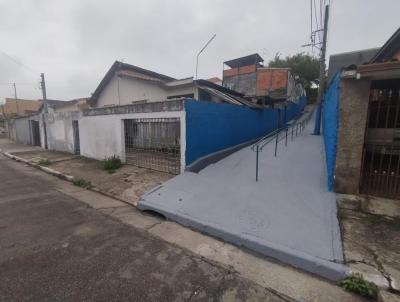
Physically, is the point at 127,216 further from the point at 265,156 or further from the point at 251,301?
the point at 265,156

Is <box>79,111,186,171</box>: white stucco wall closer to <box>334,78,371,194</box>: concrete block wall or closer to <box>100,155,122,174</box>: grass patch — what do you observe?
<box>100,155,122,174</box>: grass patch

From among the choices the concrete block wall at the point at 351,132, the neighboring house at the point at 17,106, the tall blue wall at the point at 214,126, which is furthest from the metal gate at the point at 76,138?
the neighboring house at the point at 17,106

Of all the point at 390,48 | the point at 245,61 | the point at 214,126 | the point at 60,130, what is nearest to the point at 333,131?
the point at 214,126

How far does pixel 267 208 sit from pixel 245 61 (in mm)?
23361

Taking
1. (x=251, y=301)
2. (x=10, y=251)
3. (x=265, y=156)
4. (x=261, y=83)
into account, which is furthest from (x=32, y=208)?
(x=261, y=83)

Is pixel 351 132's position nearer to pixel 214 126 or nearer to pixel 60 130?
pixel 214 126

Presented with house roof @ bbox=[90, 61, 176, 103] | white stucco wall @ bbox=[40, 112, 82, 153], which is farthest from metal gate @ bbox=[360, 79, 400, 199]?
house roof @ bbox=[90, 61, 176, 103]

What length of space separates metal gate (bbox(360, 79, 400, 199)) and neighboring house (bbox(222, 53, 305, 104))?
12587mm

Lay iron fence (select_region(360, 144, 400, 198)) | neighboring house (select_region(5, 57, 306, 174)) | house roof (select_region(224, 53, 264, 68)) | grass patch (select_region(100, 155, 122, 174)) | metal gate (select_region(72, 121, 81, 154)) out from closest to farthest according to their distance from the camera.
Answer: iron fence (select_region(360, 144, 400, 198))
neighboring house (select_region(5, 57, 306, 174))
grass patch (select_region(100, 155, 122, 174))
metal gate (select_region(72, 121, 81, 154))
house roof (select_region(224, 53, 264, 68))

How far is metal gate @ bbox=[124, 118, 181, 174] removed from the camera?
251 inches

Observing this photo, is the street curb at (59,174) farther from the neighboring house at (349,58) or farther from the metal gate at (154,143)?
the neighboring house at (349,58)

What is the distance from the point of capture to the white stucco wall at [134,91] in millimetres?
11267

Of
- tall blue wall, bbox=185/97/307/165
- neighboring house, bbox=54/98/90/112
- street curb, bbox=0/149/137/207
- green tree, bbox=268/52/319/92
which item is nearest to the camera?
street curb, bbox=0/149/137/207

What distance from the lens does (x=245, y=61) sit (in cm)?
2366
